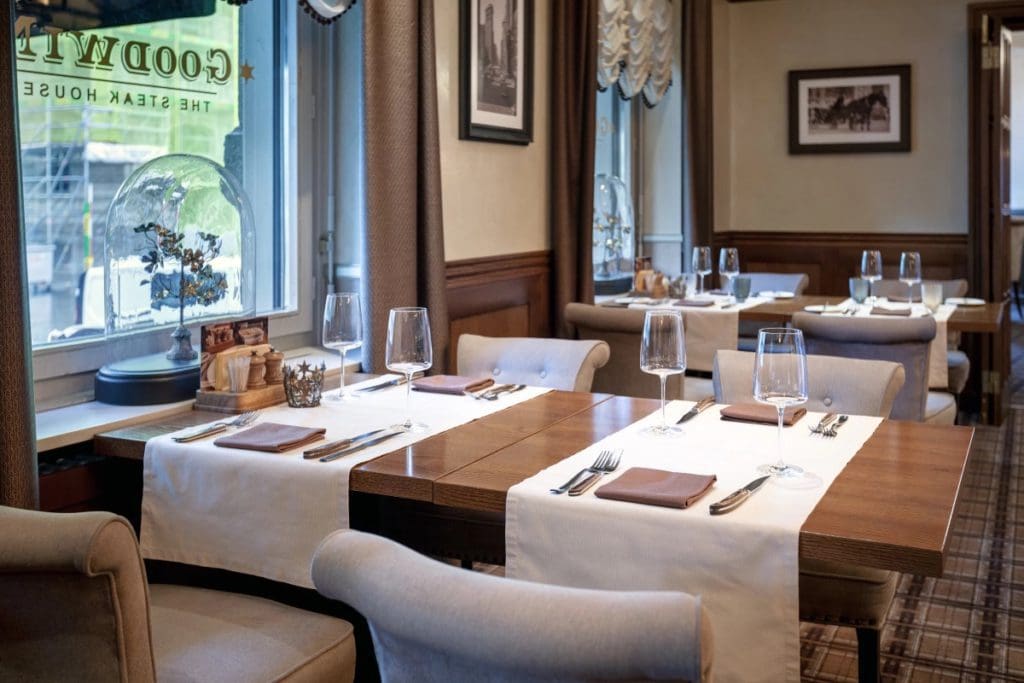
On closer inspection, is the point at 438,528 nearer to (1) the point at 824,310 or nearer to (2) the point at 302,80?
(2) the point at 302,80

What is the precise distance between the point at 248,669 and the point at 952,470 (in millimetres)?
1284

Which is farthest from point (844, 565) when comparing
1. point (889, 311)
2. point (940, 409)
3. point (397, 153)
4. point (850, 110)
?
point (850, 110)

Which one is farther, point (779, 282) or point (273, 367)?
point (779, 282)

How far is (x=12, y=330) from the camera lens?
1.98 metres

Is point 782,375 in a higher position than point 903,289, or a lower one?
lower

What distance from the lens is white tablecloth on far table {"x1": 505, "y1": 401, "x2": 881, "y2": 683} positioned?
1608 mm

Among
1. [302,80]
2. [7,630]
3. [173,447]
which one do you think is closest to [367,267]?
[302,80]

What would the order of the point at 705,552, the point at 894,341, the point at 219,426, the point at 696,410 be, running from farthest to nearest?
the point at 894,341, the point at 696,410, the point at 219,426, the point at 705,552

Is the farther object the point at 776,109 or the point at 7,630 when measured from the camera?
the point at 776,109

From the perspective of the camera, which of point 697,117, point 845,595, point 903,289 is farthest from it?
point 697,117

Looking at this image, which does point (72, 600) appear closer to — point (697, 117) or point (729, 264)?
point (729, 264)

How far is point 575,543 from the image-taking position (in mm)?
1736

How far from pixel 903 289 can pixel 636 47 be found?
1839 millimetres

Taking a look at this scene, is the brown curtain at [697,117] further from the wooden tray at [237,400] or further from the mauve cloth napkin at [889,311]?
the wooden tray at [237,400]
